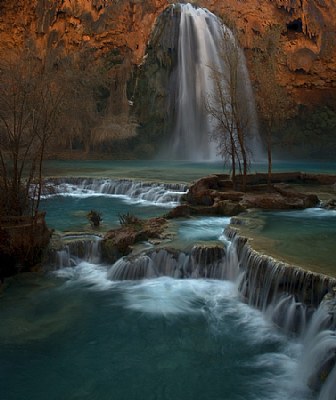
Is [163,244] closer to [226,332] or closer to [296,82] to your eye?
[226,332]

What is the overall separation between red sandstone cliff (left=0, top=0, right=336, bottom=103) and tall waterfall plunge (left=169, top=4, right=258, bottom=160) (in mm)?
1831

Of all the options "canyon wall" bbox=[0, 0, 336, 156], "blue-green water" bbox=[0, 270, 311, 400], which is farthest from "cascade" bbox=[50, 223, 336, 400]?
"canyon wall" bbox=[0, 0, 336, 156]

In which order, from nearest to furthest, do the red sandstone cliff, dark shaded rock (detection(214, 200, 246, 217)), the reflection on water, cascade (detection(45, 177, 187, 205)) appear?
1. the reflection on water
2. dark shaded rock (detection(214, 200, 246, 217))
3. cascade (detection(45, 177, 187, 205))
4. the red sandstone cliff

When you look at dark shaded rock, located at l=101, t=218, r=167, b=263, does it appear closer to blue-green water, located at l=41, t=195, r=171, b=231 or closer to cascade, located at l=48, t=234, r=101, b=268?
cascade, located at l=48, t=234, r=101, b=268

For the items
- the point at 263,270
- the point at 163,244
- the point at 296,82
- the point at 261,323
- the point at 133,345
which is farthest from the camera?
the point at 296,82

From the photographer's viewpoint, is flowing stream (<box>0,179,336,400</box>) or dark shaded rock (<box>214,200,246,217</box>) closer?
flowing stream (<box>0,179,336,400</box>)

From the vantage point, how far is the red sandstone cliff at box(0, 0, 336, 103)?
3114 cm

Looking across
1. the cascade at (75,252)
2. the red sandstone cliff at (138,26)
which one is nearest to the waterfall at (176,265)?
the cascade at (75,252)

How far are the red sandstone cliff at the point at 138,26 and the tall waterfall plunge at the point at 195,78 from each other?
183 cm

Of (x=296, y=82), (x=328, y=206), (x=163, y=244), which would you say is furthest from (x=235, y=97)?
(x=296, y=82)

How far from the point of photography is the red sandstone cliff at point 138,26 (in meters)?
31.1

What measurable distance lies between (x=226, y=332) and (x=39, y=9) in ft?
102

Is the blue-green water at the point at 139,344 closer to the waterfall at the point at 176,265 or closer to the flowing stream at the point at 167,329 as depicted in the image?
the flowing stream at the point at 167,329

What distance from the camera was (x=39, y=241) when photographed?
28.7 feet
